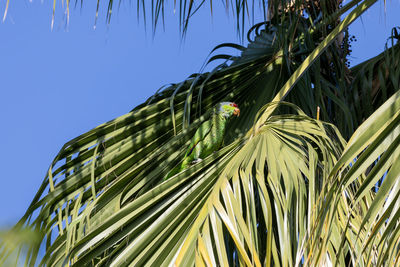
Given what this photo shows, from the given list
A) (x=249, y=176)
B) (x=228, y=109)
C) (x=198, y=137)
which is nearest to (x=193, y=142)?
(x=198, y=137)

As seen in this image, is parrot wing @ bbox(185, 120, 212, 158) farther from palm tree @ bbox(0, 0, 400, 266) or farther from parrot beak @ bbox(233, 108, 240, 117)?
parrot beak @ bbox(233, 108, 240, 117)

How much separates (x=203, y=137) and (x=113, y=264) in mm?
Result: 943

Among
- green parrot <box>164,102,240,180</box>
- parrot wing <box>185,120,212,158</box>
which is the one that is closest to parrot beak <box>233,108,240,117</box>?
green parrot <box>164,102,240,180</box>

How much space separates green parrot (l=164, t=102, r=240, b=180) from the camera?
2.51 m

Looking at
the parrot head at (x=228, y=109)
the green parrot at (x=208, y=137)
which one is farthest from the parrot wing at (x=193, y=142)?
the parrot head at (x=228, y=109)

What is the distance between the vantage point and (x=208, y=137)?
2543 mm

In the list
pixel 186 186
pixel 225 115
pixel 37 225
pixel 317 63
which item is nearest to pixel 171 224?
pixel 186 186

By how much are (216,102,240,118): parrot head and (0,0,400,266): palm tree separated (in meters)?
0.09

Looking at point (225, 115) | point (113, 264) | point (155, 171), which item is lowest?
point (113, 264)

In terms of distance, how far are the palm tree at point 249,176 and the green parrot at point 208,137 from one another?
0.07 meters

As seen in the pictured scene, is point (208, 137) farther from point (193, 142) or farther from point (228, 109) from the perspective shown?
point (228, 109)

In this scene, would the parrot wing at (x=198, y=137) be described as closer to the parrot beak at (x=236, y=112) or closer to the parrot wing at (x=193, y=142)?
the parrot wing at (x=193, y=142)

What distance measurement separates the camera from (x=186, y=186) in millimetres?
2006

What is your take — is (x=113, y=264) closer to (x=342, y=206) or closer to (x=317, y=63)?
(x=342, y=206)
